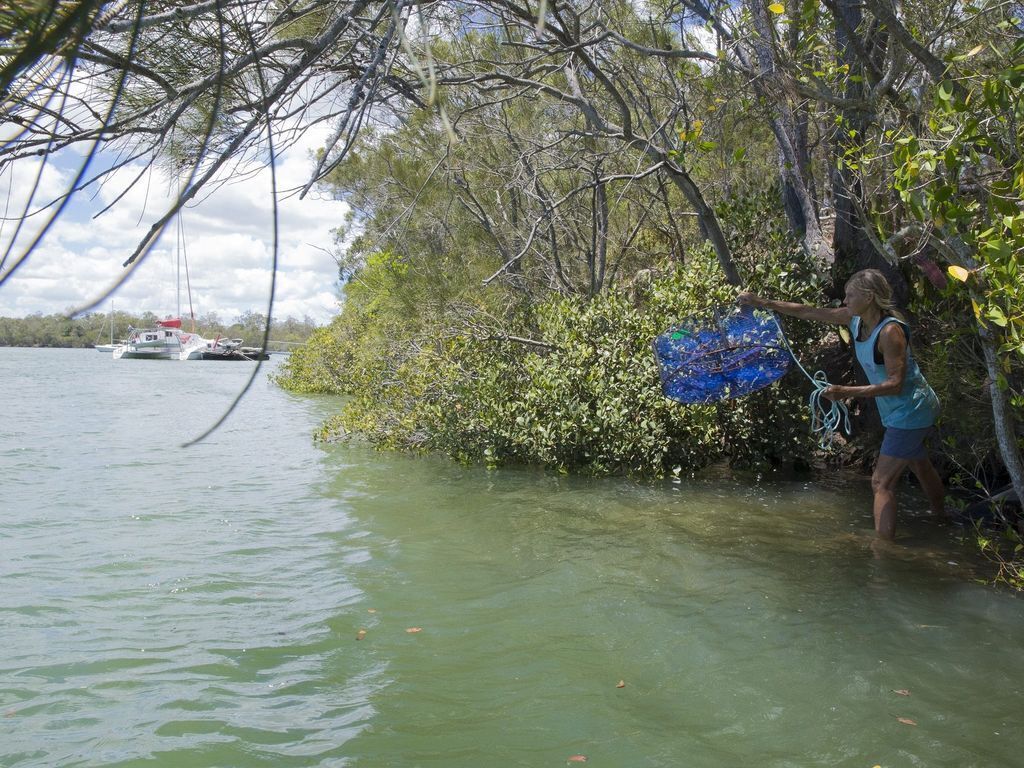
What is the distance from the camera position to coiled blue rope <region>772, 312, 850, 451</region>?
690 cm

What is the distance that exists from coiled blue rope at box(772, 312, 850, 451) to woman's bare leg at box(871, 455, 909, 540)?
631 mm

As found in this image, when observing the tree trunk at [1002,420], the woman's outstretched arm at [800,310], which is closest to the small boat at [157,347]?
the woman's outstretched arm at [800,310]

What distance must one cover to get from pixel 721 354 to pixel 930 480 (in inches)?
87.1

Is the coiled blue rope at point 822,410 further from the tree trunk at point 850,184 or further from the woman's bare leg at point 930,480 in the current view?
the tree trunk at point 850,184

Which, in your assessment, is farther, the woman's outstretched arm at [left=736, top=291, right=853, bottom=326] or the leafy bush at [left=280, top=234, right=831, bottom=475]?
the leafy bush at [left=280, top=234, right=831, bottom=475]

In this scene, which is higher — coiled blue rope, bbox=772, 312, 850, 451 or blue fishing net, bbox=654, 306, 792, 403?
blue fishing net, bbox=654, 306, 792, 403

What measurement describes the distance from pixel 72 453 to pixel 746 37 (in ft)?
38.2

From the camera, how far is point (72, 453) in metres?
13.3

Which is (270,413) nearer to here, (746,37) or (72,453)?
(72,453)

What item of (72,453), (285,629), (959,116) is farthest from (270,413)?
(959,116)

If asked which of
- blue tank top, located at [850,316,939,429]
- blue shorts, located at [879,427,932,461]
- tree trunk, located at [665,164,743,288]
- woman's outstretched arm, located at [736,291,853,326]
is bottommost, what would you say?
blue shorts, located at [879,427,932,461]

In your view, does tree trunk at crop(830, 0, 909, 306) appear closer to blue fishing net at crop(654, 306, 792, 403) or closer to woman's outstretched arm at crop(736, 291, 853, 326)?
woman's outstretched arm at crop(736, 291, 853, 326)

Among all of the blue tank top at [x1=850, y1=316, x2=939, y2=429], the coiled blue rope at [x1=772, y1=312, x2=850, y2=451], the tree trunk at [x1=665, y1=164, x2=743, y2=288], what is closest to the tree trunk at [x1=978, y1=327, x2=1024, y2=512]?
the blue tank top at [x1=850, y1=316, x2=939, y2=429]

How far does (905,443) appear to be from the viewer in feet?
20.4
